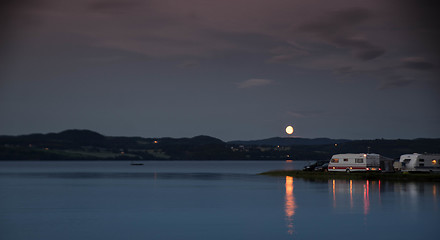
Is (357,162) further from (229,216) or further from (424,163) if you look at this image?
(229,216)

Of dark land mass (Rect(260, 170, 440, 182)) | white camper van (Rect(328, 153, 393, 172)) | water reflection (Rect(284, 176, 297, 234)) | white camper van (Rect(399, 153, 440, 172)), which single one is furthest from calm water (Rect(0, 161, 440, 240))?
Answer: white camper van (Rect(328, 153, 393, 172))

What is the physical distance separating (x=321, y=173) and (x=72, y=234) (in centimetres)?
7893

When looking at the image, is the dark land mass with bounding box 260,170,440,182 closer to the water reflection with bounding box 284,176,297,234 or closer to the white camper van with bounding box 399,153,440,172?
the white camper van with bounding box 399,153,440,172

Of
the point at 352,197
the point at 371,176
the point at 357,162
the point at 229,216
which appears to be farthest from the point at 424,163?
the point at 229,216

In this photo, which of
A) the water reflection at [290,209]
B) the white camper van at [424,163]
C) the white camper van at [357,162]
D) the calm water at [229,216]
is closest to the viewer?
the calm water at [229,216]

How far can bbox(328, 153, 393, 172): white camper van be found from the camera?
106m

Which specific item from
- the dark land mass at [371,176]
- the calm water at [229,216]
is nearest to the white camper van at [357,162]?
the dark land mass at [371,176]

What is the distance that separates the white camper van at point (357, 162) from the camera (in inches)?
4156

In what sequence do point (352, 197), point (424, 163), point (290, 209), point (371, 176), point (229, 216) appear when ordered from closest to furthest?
1. point (229, 216)
2. point (290, 209)
3. point (352, 197)
4. point (371, 176)
5. point (424, 163)

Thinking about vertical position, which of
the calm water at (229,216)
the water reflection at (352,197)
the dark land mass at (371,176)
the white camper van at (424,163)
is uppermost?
the white camper van at (424,163)

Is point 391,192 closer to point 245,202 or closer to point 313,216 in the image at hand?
point 245,202

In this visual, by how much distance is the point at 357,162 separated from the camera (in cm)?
10669

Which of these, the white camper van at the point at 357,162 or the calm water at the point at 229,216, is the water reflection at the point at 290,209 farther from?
the white camper van at the point at 357,162

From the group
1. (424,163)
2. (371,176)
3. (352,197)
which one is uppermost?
(424,163)
